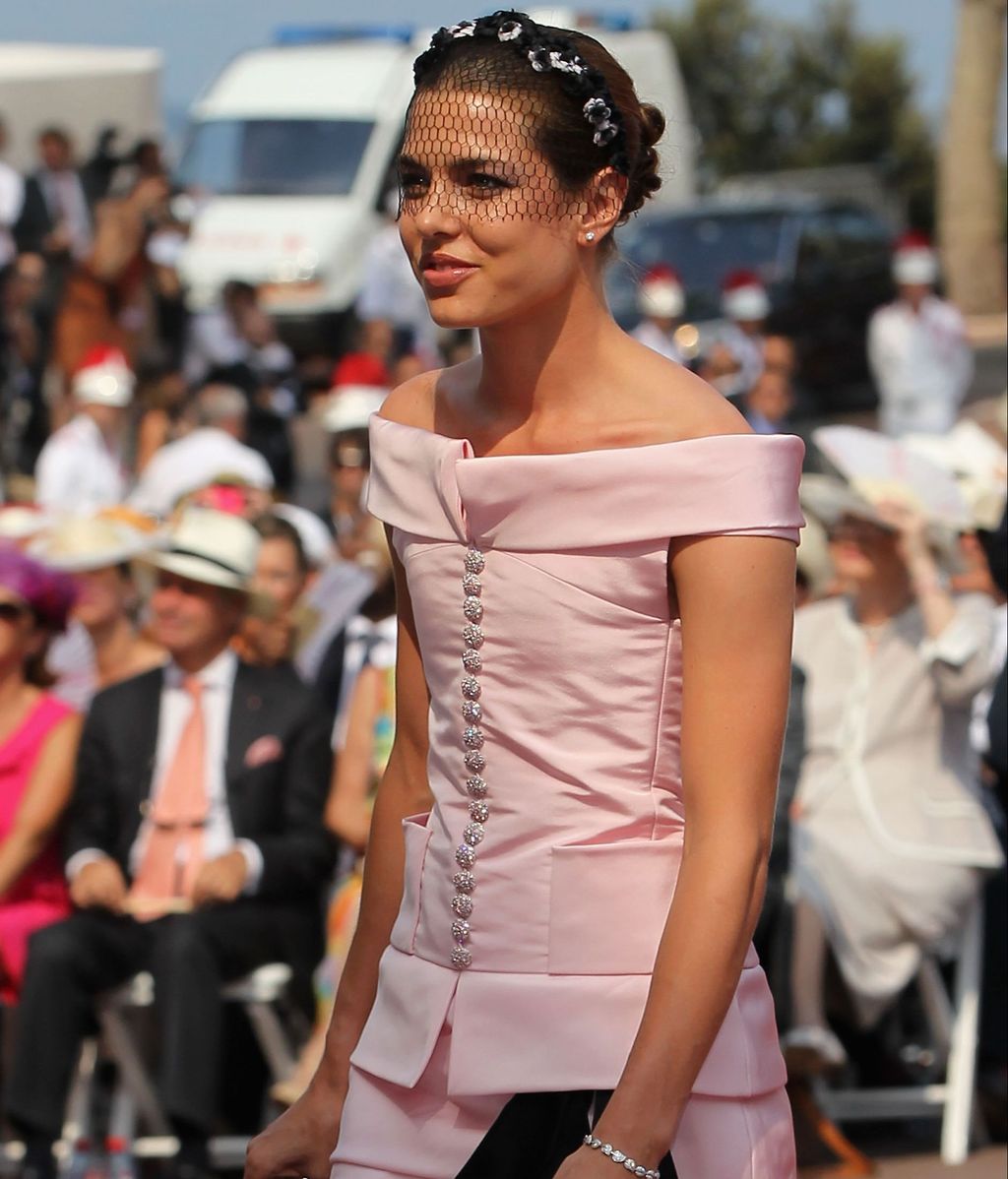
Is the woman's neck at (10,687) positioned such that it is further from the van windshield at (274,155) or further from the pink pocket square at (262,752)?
the van windshield at (274,155)

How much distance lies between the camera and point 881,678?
20.7ft

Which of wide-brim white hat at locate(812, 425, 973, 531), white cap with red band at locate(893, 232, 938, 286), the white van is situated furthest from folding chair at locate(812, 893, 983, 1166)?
the white van

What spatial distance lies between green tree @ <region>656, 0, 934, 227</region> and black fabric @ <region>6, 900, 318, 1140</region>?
42604mm

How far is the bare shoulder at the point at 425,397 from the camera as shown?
259 centimetres

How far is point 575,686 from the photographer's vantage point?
236cm

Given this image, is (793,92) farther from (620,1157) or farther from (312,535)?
(620,1157)

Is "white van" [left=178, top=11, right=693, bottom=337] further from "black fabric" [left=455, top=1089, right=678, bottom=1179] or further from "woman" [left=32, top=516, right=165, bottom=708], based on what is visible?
"black fabric" [left=455, top=1089, right=678, bottom=1179]

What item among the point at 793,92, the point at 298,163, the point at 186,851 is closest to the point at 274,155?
the point at 298,163

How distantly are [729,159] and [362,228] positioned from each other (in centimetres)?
2942

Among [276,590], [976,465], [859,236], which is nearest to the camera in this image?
[276,590]

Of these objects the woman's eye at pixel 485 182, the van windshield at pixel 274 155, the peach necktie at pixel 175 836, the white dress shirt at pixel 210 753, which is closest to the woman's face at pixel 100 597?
the white dress shirt at pixel 210 753

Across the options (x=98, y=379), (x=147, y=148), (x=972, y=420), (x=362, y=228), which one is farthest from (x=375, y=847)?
(x=362, y=228)

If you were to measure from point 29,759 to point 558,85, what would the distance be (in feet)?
13.1

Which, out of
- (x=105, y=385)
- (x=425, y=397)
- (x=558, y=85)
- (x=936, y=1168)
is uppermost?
(x=105, y=385)
